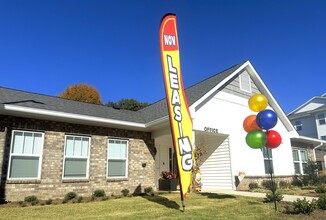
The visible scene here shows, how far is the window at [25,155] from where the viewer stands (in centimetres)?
973

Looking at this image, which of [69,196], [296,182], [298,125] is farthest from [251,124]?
[298,125]

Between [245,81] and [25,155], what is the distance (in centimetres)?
1231

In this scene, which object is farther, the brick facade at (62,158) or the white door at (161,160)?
the white door at (161,160)

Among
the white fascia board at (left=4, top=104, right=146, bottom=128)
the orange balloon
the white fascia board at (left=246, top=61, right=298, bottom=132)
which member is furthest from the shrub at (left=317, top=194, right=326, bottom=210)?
the white fascia board at (left=246, top=61, right=298, bottom=132)

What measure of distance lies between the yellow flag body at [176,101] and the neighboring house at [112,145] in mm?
2399

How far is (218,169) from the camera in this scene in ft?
46.9

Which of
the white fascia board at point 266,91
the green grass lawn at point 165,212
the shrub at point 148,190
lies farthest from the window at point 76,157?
the white fascia board at point 266,91

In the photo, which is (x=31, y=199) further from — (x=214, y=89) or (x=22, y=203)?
(x=214, y=89)

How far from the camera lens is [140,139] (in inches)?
527

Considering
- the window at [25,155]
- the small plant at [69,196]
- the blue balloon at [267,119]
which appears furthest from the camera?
the small plant at [69,196]

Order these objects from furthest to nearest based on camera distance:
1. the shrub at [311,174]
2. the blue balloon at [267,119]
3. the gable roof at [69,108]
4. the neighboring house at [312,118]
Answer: the neighboring house at [312,118] < the shrub at [311,174] < the gable roof at [69,108] < the blue balloon at [267,119]

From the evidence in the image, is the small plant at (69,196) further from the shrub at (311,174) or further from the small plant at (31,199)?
the shrub at (311,174)

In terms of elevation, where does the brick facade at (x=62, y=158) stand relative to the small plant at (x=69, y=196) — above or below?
above

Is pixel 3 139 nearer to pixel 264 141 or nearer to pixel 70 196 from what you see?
pixel 70 196
